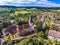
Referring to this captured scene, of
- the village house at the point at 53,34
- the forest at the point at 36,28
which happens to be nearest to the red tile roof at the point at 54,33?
the village house at the point at 53,34

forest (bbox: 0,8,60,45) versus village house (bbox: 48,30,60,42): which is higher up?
forest (bbox: 0,8,60,45)

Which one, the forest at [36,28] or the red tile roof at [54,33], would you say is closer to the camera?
the forest at [36,28]

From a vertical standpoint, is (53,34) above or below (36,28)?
below

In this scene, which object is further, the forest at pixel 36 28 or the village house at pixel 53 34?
the village house at pixel 53 34

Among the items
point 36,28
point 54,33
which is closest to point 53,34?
point 54,33

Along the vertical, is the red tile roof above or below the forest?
below

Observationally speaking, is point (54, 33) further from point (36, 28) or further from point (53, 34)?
point (36, 28)

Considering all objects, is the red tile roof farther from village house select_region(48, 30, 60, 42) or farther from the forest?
the forest

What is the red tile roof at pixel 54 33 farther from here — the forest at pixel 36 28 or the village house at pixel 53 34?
the forest at pixel 36 28

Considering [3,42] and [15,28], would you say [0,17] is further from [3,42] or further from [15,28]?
[3,42]

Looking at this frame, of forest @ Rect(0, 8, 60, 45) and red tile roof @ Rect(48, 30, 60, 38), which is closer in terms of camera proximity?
forest @ Rect(0, 8, 60, 45)

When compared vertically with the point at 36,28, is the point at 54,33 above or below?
below

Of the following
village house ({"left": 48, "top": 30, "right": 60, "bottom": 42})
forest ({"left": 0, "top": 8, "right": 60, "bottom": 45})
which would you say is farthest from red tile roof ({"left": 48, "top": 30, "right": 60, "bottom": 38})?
forest ({"left": 0, "top": 8, "right": 60, "bottom": 45})

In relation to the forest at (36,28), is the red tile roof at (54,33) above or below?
below
